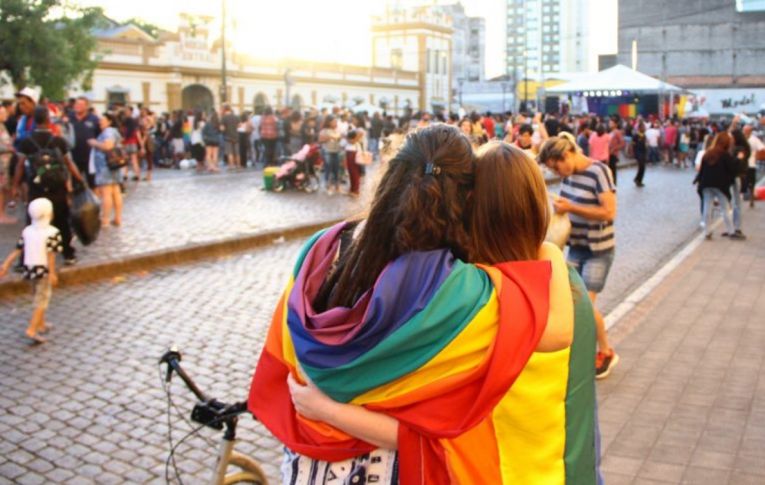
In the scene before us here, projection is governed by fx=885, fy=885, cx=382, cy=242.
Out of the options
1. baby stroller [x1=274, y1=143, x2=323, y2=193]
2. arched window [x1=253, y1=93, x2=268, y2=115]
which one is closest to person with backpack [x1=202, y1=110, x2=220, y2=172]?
baby stroller [x1=274, y1=143, x2=323, y2=193]

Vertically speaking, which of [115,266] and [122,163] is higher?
[122,163]

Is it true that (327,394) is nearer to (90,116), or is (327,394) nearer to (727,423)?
(727,423)

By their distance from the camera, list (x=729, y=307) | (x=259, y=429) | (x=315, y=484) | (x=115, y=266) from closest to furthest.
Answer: (x=315, y=484), (x=259, y=429), (x=729, y=307), (x=115, y=266)

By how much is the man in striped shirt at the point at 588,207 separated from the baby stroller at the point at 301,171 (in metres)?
13.1

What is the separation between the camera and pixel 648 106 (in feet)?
150

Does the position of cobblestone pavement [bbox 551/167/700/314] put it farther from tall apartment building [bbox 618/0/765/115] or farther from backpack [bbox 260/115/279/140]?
tall apartment building [bbox 618/0/765/115]

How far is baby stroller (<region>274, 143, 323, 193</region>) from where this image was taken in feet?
62.2

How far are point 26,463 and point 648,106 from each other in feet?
147

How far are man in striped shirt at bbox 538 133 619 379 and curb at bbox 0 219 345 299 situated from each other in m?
4.31

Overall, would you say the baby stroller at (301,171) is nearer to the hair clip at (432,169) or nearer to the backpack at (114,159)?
the backpack at (114,159)

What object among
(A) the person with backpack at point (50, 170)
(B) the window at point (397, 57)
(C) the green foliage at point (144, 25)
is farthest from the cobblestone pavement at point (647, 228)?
(B) the window at point (397, 57)

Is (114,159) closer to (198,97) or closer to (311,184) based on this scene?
(311,184)

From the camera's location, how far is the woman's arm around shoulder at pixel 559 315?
197 centimetres

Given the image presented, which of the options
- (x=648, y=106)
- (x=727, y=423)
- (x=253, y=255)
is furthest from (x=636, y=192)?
(x=648, y=106)
